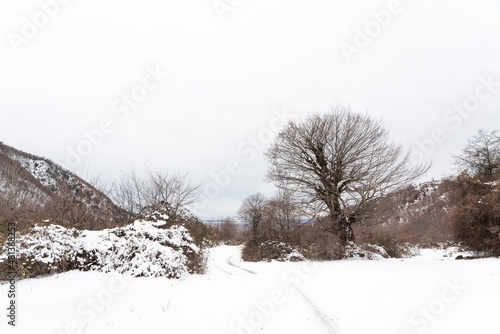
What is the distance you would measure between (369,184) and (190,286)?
37.0ft

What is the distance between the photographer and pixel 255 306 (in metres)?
5.87

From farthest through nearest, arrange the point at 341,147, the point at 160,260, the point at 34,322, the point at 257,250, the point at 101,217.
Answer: the point at 257,250 → the point at 341,147 → the point at 101,217 → the point at 160,260 → the point at 34,322

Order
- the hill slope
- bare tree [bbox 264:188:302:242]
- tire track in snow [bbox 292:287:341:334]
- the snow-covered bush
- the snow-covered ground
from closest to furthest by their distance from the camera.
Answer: the snow-covered ground
tire track in snow [bbox 292:287:341:334]
the snow-covered bush
the hill slope
bare tree [bbox 264:188:302:242]

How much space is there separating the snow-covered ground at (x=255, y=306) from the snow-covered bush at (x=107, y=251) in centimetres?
60

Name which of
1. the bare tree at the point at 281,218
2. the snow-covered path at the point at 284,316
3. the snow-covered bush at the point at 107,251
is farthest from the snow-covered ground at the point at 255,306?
the bare tree at the point at 281,218

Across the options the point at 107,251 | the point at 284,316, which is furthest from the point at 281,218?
the point at 284,316

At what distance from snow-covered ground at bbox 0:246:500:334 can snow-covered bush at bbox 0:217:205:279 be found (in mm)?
603

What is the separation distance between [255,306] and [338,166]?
11.5 m

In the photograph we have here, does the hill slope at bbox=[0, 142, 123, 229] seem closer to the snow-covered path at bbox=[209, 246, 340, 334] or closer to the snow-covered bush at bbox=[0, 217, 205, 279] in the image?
the snow-covered bush at bbox=[0, 217, 205, 279]

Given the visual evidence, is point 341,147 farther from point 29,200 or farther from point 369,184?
point 29,200

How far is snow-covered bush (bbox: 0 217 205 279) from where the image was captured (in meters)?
7.60

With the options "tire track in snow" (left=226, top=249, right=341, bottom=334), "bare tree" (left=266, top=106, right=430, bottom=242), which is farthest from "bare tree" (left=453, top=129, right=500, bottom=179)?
"tire track in snow" (left=226, top=249, right=341, bottom=334)

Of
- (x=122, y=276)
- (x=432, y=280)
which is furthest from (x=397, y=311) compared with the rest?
(x=122, y=276)

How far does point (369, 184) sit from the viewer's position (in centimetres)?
1416
